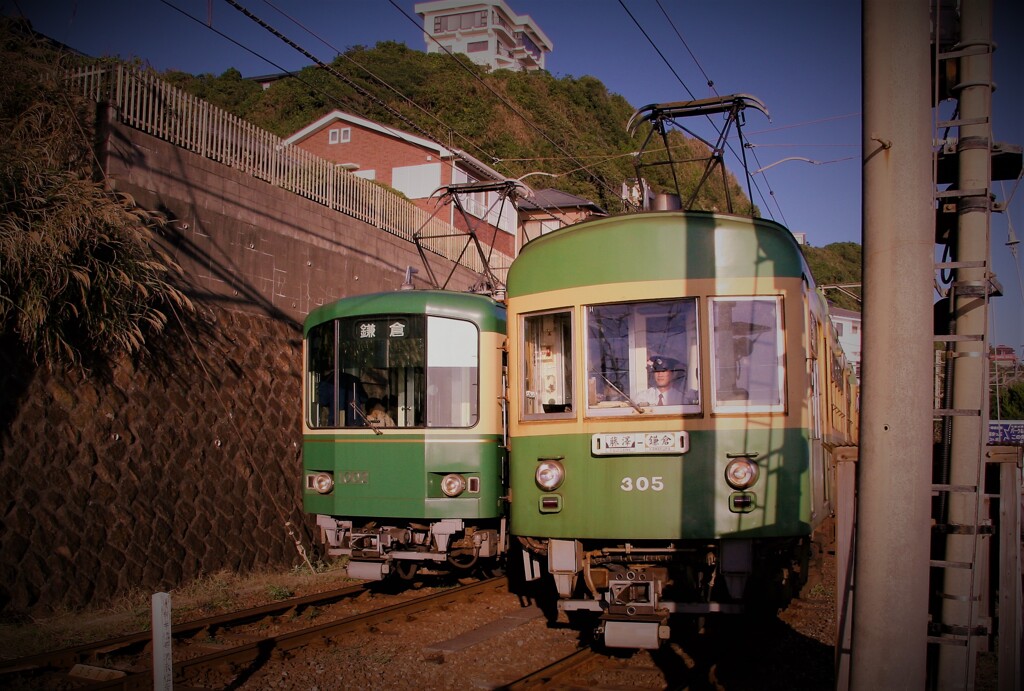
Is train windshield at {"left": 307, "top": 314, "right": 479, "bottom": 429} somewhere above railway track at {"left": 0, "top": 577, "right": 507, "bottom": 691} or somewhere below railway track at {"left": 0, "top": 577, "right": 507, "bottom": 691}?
above

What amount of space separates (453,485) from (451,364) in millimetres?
1176

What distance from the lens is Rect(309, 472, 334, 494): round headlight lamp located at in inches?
368

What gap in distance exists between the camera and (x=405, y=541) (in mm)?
9141

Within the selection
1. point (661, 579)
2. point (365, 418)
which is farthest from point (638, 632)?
point (365, 418)

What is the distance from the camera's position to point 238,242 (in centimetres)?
1265

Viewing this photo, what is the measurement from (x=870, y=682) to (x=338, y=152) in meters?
31.4

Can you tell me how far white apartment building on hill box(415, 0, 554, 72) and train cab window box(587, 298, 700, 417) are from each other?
3009 inches

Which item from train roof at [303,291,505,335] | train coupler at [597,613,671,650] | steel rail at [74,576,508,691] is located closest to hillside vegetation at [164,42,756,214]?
train roof at [303,291,505,335]

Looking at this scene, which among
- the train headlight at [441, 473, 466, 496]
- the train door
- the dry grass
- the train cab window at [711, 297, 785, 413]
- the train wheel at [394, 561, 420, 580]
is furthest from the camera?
the train wheel at [394, 561, 420, 580]

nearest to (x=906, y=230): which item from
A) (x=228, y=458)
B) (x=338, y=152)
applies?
(x=228, y=458)

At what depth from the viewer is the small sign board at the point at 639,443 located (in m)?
6.30

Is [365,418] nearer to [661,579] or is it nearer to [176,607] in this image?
Result: [176,607]

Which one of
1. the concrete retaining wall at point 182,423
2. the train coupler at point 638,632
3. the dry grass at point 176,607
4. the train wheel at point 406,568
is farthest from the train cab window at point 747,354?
the concrete retaining wall at point 182,423

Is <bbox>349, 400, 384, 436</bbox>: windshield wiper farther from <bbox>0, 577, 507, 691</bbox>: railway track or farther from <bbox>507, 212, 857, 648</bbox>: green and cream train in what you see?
<bbox>507, 212, 857, 648</bbox>: green and cream train
